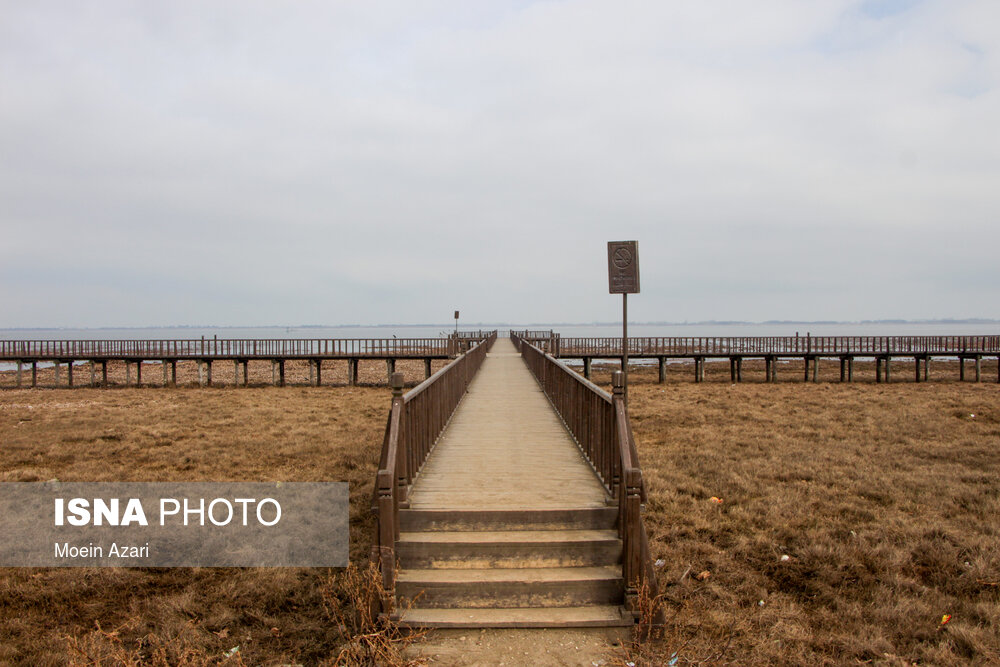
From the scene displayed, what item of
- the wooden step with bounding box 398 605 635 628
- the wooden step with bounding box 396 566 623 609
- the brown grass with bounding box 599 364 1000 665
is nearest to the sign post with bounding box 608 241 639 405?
the brown grass with bounding box 599 364 1000 665

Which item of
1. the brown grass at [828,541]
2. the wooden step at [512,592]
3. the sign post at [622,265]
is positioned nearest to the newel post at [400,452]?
the wooden step at [512,592]

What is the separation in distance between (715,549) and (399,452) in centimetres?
445

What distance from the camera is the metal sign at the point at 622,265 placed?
10055 mm

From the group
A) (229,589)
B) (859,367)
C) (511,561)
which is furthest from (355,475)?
(859,367)

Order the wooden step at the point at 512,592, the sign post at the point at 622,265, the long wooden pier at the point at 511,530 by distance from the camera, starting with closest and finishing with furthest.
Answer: the long wooden pier at the point at 511,530 < the wooden step at the point at 512,592 < the sign post at the point at 622,265

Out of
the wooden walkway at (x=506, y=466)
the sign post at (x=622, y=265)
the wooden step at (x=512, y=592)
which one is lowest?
the wooden step at (x=512, y=592)

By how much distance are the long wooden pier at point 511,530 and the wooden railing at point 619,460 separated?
1 cm

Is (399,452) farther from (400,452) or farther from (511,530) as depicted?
(511,530)

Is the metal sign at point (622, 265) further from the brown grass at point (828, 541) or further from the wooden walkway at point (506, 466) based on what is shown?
the brown grass at point (828, 541)

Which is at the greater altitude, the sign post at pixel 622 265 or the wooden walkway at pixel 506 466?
the sign post at pixel 622 265

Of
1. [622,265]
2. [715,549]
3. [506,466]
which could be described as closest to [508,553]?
[506,466]

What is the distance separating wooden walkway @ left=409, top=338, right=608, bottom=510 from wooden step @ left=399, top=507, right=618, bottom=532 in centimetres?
10

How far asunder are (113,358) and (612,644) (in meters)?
35.3

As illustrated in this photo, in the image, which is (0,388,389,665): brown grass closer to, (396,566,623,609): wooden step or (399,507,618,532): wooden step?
(396,566,623,609): wooden step
